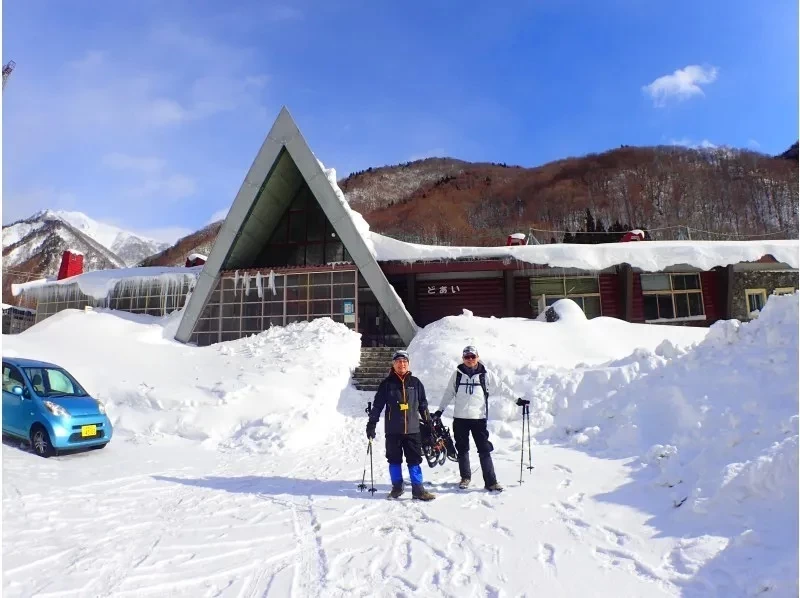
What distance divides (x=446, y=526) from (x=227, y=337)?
506 inches

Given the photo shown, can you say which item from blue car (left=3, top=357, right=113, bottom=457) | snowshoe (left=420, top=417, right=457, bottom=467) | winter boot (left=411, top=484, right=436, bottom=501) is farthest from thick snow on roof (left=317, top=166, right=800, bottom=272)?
winter boot (left=411, top=484, right=436, bottom=501)

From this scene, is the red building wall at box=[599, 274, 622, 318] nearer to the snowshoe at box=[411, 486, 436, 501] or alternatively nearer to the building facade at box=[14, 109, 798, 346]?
the building facade at box=[14, 109, 798, 346]

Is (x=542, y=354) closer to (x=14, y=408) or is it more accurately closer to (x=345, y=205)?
(x=345, y=205)

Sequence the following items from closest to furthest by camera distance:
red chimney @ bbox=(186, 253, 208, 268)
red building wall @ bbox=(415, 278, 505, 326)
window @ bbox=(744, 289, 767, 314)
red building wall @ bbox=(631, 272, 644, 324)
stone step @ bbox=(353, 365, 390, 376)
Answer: stone step @ bbox=(353, 365, 390, 376) < red building wall @ bbox=(631, 272, 644, 324) < red building wall @ bbox=(415, 278, 505, 326) < window @ bbox=(744, 289, 767, 314) < red chimney @ bbox=(186, 253, 208, 268)

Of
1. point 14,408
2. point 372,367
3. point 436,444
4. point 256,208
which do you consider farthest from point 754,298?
point 14,408

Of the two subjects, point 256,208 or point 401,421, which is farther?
point 256,208


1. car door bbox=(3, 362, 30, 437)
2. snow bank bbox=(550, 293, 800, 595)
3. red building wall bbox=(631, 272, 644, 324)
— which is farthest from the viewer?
red building wall bbox=(631, 272, 644, 324)

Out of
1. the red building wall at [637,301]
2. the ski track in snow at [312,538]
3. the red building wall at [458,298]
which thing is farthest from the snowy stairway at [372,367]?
the red building wall at [637,301]

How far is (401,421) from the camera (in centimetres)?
484

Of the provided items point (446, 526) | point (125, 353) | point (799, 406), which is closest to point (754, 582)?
point (446, 526)

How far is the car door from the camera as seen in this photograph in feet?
21.4

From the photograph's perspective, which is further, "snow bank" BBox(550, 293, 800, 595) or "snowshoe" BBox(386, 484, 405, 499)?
"snowshoe" BBox(386, 484, 405, 499)

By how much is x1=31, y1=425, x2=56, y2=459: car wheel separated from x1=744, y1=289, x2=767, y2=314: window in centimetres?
1963

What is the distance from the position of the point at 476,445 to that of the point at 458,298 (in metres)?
11.1
